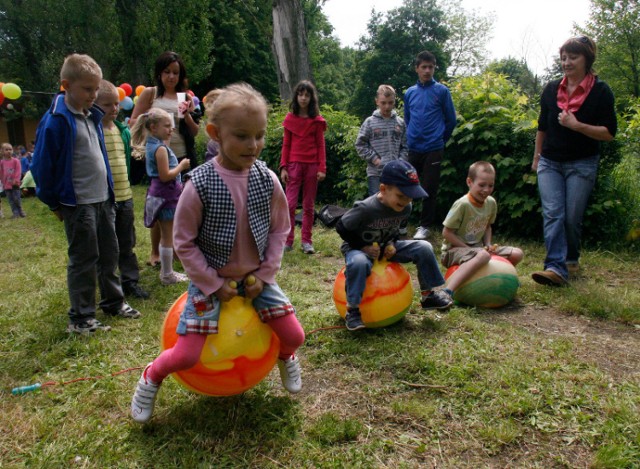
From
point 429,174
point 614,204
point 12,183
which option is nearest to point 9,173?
point 12,183

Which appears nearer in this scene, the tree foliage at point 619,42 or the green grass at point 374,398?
the green grass at point 374,398

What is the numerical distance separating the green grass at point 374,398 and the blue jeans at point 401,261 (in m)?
0.36

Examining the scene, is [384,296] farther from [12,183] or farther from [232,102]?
[12,183]

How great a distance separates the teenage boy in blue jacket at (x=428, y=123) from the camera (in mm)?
7172

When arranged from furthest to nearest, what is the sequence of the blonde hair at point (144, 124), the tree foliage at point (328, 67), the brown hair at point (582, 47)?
1. the tree foliage at point (328, 67)
2. the blonde hair at point (144, 124)
3. the brown hair at point (582, 47)

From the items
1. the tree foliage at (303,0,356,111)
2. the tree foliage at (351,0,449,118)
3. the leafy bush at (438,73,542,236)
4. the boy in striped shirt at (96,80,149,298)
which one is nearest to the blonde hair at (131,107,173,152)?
the boy in striped shirt at (96,80,149,298)

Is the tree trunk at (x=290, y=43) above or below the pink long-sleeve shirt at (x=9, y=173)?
above

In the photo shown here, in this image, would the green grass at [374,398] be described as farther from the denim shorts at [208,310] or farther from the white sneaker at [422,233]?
the white sneaker at [422,233]

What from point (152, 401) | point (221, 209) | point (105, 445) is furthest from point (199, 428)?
point (221, 209)

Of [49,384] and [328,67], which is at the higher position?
[328,67]

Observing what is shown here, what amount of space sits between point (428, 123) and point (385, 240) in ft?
11.8

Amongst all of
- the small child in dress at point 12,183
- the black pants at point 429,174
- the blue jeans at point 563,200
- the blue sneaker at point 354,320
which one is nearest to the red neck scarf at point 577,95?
the blue jeans at point 563,200

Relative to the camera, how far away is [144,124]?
529 centimetres

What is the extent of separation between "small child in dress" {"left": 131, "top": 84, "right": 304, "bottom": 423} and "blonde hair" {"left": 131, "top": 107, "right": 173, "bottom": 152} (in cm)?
281
